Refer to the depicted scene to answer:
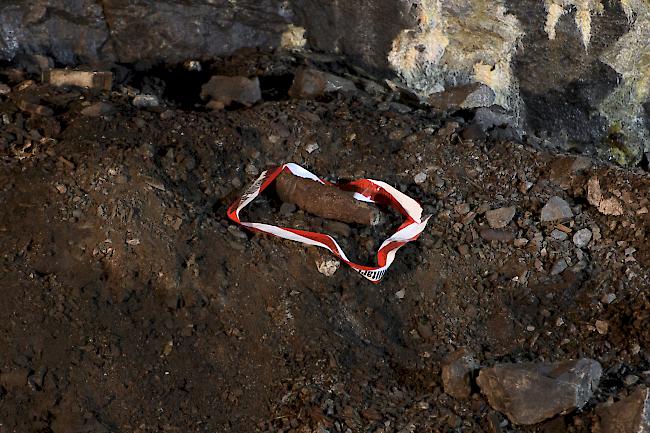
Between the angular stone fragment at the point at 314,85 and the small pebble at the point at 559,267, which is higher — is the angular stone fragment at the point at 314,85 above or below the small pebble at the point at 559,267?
below

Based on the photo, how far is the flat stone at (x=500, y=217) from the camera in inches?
128

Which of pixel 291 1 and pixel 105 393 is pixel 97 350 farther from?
pixel 291 1

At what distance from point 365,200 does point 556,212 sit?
0.75 metres

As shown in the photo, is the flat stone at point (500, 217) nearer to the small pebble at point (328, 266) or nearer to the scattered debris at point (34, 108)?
the small pebble at point (328, 266)

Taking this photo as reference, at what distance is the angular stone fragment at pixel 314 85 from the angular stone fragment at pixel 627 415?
1.92 meters

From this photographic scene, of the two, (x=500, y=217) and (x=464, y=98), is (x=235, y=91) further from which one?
(x=500, y=217)

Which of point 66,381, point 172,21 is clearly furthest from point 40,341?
point 172,21

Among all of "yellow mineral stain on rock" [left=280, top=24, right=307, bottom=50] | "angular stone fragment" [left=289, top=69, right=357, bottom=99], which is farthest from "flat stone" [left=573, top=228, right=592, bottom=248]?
"yellow mineral stain on rock" [left=280, top=24, right=307, bottom=50]

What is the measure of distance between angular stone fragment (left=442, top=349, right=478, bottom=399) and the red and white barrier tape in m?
0.46

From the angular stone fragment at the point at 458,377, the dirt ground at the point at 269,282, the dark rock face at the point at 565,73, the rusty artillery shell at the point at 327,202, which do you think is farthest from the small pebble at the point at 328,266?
the dark rock face at the point at 565,73

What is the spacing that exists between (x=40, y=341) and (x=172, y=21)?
1.89 meters

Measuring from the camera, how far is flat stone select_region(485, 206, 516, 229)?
3.26 meters

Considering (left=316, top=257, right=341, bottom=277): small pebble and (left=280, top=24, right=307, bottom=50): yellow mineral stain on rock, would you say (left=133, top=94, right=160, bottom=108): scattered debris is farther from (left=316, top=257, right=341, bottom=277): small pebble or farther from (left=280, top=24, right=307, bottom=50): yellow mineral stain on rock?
(left=316, top=257, right=341, bottom=277): small pebble

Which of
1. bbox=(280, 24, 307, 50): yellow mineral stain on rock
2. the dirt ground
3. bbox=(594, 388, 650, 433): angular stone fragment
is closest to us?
bbox=(594, 388, 650, 433): angular stone fragment
